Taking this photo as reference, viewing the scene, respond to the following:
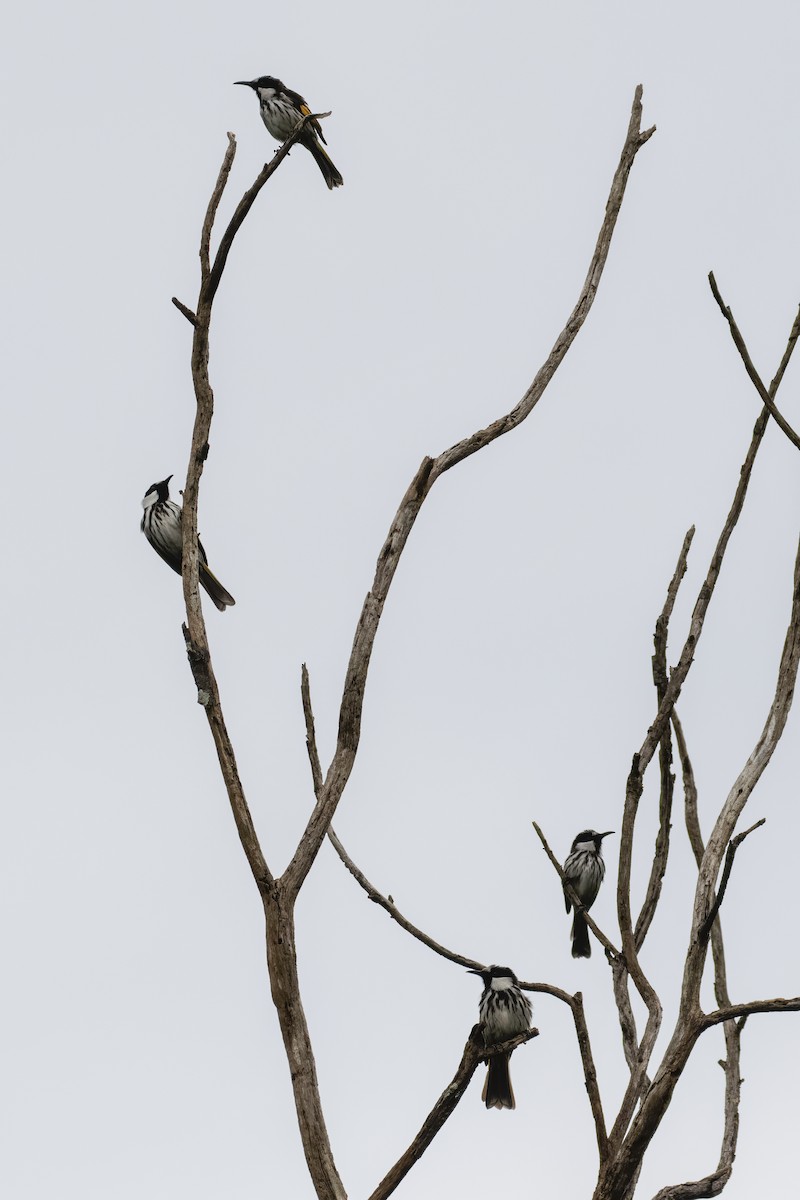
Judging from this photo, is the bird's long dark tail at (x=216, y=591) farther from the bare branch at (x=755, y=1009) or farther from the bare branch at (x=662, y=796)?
the bare branch at (x=755, y=1009)

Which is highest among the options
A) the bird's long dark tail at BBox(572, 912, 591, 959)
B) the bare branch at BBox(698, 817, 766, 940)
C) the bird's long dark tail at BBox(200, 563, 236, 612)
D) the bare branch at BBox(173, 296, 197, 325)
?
the bird's long dark tail at BBox(200, 563, 236, 612)

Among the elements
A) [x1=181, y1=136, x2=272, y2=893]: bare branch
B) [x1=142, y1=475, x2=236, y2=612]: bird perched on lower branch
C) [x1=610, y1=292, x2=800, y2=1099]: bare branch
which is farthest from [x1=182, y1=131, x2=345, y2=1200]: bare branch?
[x1=142, y1=475, x2=236, y2=612]: bird perched on lower branch

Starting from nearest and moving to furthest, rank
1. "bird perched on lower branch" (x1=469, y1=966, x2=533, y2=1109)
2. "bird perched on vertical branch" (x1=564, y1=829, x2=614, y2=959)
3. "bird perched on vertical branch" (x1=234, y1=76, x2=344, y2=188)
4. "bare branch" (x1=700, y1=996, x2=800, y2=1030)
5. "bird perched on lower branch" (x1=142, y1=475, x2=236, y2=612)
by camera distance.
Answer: "bare branch" (x1=700, y1=996, x2=800, y2=1030) → "bird perched on lower branch" (x1=469, y1=966, x2=533, y2=1109) → "bird perched on lower branch" (x1=142, y1=475, x2=236, y2=612) → "bird perched on vertical branch" (x1=564, y1=829, x2=614, y2=959) → "bird perched on vertical branch" (x1=234, y1=76, x2=344, y2=188)

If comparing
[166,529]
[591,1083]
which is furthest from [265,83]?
[591,1083]

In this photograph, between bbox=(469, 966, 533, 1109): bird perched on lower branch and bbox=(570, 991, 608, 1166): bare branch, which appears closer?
bbox=(570, 991, 608, 1166): bare branch

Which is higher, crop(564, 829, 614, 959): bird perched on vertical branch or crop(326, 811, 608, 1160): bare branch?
crop(564, 829, 614, 959): bird perched on vertical branch

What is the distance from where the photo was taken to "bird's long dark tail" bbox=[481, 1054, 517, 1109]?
871cm

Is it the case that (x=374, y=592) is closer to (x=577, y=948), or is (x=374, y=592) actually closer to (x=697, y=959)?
(x=697, y=959)

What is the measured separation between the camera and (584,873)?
10711 millimetres

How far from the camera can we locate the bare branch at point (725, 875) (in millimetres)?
4895

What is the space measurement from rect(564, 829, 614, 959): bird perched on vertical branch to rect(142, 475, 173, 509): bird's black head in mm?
4010

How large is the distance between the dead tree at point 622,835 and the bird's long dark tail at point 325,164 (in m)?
6.37

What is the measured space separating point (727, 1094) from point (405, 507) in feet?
9.49

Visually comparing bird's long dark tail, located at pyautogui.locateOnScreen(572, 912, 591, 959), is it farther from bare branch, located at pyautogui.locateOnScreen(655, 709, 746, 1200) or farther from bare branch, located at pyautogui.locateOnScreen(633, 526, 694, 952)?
bare branch, located at pyautogui.locateOnScreen(633, 526, 694, 952)
